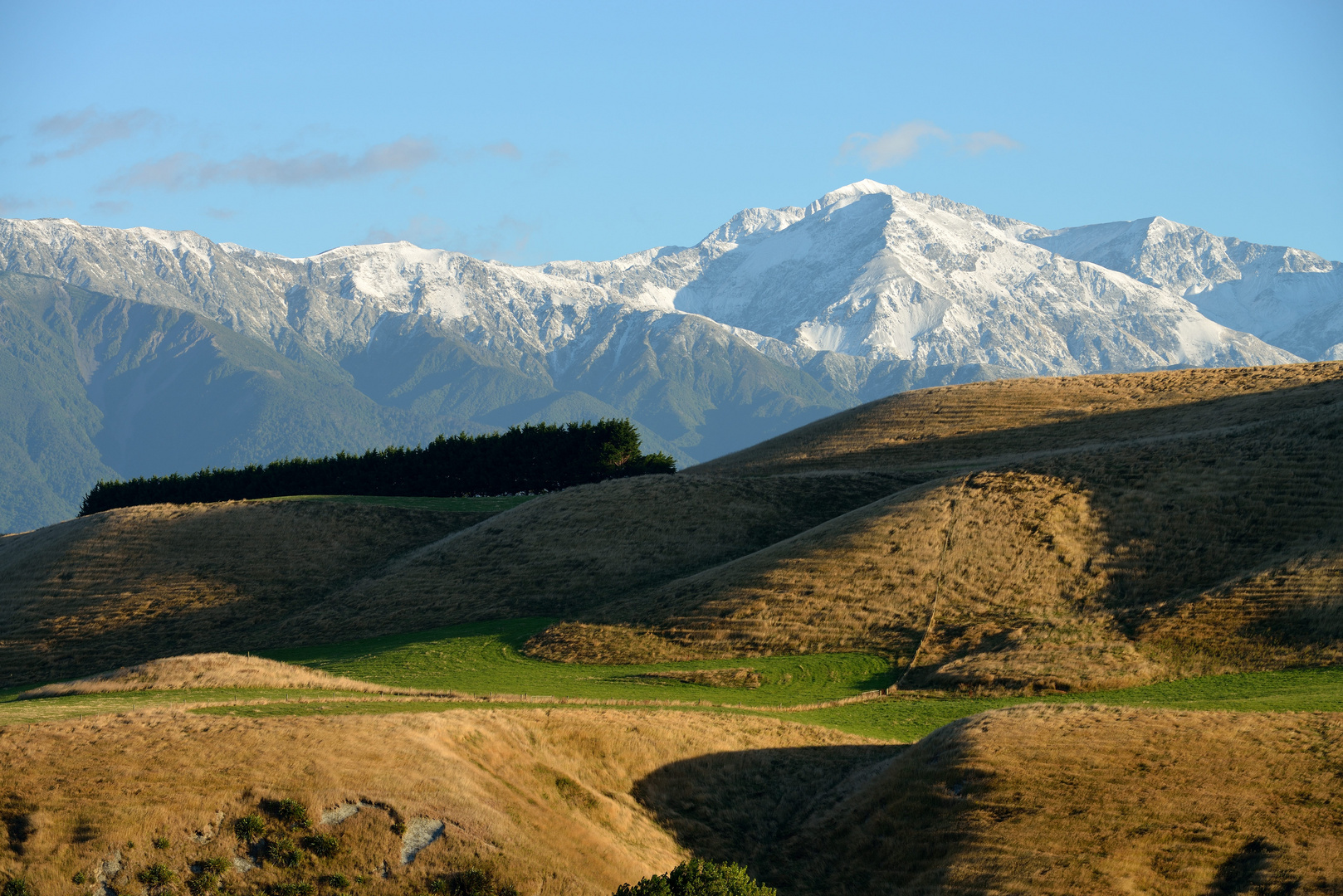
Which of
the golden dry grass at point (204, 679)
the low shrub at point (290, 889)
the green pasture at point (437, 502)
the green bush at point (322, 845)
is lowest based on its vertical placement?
the low shrub at point (290, 889)

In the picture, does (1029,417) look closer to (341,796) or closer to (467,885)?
(341,796)

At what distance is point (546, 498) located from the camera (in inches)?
2222

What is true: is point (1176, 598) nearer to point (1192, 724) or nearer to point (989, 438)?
point (1192, 724)

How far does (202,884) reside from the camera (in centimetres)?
1599

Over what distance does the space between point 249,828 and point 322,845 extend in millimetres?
1135

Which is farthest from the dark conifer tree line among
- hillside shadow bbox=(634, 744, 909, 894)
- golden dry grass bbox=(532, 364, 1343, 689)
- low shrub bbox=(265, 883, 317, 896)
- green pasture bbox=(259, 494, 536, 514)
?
low shrub bbox=(265, 883, 317, 896)

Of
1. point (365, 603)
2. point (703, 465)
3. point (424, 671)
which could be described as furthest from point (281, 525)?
point (703, 465)

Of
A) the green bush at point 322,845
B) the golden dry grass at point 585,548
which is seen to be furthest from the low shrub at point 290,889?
the golden dry grass at point 585,548

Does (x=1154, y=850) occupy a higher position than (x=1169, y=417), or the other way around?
(x=1169, y=417)

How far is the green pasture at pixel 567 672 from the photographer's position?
31.6 m

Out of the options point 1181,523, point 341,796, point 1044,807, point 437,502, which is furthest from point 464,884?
point 437,502

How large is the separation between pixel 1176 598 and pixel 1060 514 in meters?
6.86

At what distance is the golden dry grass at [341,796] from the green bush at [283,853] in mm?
139

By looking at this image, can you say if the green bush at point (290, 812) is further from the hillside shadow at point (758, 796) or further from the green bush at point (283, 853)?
the hillside shadow at point (758, 796)
